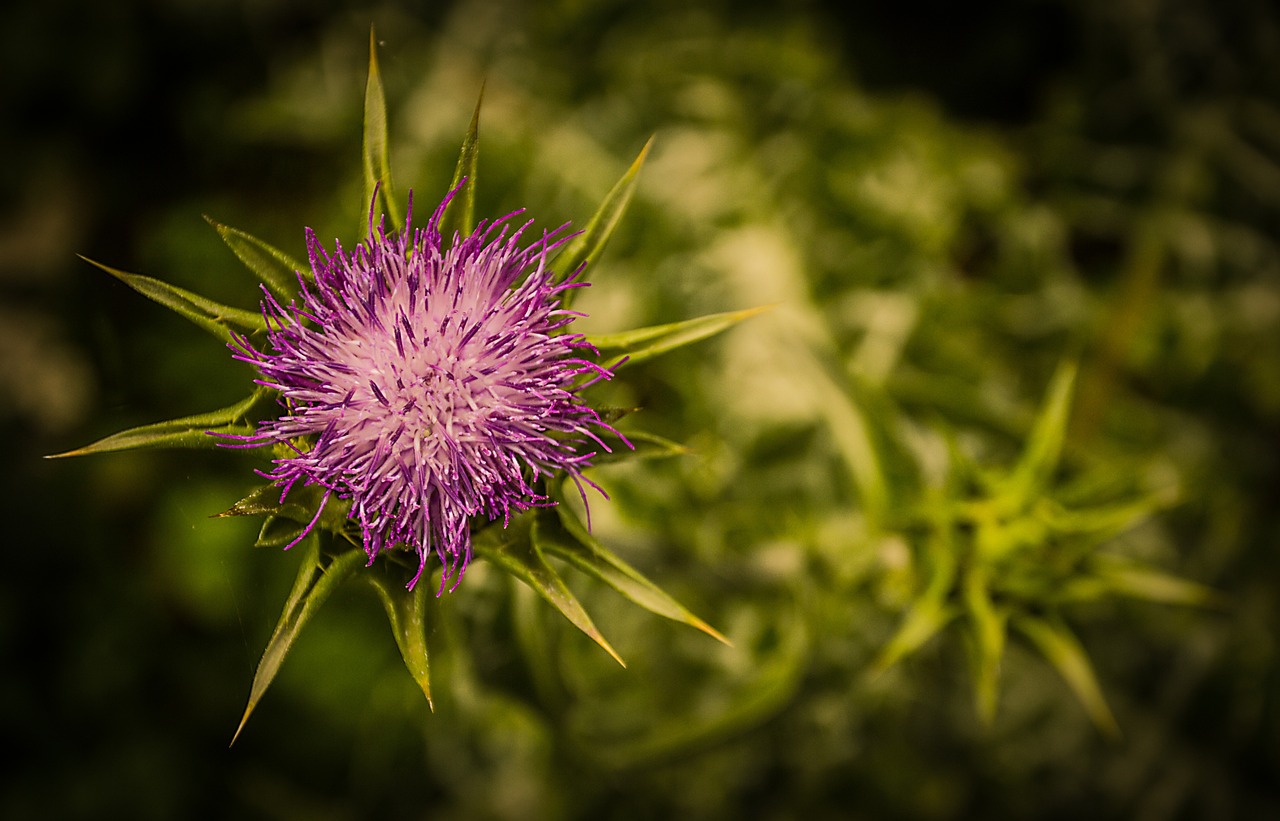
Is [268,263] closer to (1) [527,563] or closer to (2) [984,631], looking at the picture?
(1) [527,563]

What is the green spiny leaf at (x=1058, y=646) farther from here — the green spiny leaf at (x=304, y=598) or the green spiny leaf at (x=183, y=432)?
the green spiny leaf at (x=183, y=432)

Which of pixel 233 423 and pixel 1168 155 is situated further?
pixel 1168 155

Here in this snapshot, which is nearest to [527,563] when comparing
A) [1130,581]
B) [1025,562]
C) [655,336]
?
[655,336]

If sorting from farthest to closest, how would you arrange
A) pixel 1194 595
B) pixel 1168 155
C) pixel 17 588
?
pixel 17 588 < pixel 1168 155 < pixel 1194 595

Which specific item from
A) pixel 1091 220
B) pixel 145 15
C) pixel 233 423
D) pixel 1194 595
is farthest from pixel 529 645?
pixel 145 15

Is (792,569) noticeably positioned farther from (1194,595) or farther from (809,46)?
(809,46)

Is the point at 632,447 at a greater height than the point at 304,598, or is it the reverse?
the point at 632,447
